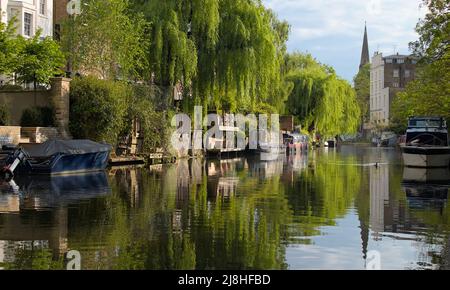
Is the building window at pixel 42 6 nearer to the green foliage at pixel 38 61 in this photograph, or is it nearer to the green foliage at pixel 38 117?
the green foliage at pixel 38 61

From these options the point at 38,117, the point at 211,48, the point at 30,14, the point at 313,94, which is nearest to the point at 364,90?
the point at 313,94

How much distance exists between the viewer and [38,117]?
3472 centimetres

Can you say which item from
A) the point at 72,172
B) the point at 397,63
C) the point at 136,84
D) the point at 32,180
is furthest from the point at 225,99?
the point at 397,63

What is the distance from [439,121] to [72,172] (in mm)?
23432

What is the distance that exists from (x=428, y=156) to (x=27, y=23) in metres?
→ 28.2

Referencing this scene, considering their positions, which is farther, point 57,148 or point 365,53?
point 365,53

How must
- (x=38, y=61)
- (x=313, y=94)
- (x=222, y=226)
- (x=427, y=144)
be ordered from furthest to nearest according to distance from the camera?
(x=313, y=94) < (x=427, y=144) < (x=38, y=61) < (x=222, y=226)

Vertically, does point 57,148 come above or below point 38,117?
below

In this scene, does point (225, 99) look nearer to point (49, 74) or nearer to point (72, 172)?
point (49, 74)

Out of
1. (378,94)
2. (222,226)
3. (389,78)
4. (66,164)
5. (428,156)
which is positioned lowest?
(222,226)

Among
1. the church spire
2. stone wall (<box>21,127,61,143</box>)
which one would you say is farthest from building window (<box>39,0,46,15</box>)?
the church spire

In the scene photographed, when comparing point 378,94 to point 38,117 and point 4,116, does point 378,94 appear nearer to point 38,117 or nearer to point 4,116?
point 38,117

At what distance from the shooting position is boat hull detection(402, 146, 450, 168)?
39125mm

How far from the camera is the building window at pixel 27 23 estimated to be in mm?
47312
